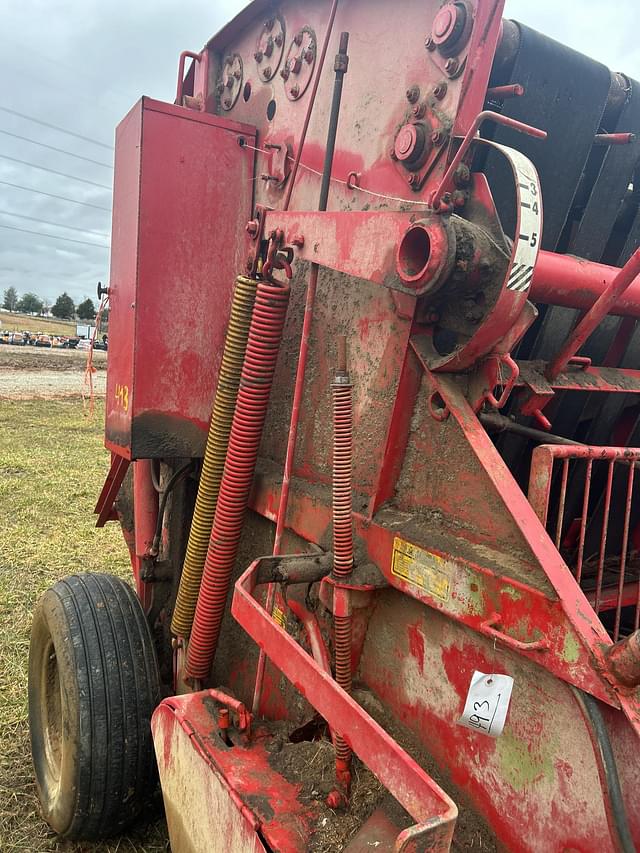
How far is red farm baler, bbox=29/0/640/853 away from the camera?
145cm

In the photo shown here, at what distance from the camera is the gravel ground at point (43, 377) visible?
17.2 m

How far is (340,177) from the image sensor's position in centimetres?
207

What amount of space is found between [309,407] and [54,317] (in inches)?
3234

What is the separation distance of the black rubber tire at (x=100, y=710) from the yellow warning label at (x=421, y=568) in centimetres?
129

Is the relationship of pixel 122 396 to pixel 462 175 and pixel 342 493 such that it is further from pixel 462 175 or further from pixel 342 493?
pixel 462 175

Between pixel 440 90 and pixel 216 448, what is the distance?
4.34 ft

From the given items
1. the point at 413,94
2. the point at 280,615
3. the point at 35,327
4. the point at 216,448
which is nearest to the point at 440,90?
the point at 413,94

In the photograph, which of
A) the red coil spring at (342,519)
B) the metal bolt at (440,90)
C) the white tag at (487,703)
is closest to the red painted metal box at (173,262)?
the red coil spring at (342,519)

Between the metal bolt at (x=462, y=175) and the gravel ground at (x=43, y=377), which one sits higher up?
the metal bolt at (x=462, y=175)

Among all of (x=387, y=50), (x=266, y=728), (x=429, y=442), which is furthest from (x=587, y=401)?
(x=266, y=728)

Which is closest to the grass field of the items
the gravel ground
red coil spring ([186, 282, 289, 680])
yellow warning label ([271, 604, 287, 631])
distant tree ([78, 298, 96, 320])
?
distant tree ([78, 298, 96, 320])

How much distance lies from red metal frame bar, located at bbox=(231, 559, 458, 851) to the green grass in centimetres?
150

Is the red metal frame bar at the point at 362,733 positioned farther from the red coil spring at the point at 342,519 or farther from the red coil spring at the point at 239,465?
the red coil spring at the point at 239,465

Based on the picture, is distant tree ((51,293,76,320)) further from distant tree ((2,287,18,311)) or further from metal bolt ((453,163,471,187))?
metal bolt ((453,163,471,187))
